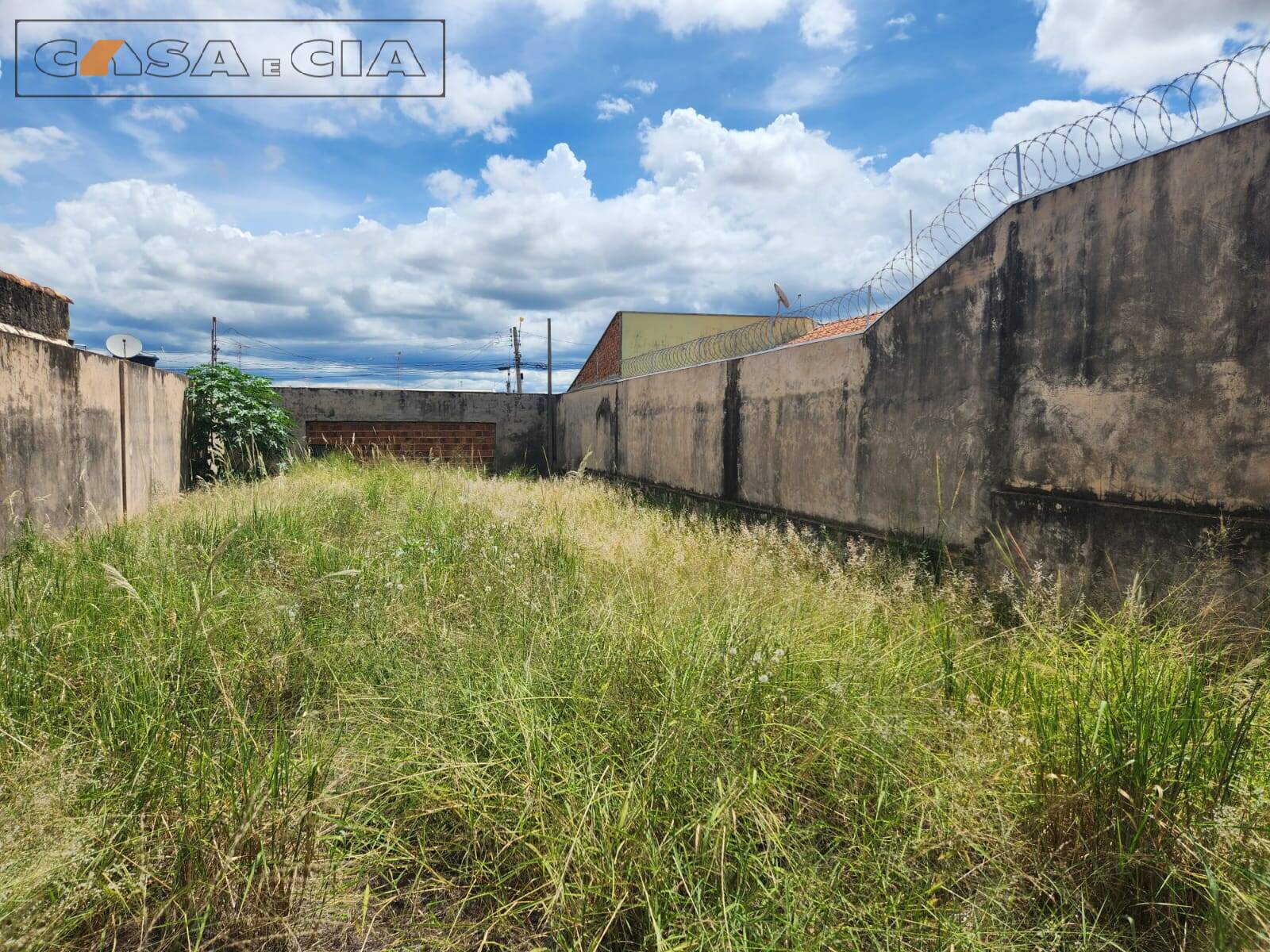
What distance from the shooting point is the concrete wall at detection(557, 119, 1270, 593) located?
3385 millimetres

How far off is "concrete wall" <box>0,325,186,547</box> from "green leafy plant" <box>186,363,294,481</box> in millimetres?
1476

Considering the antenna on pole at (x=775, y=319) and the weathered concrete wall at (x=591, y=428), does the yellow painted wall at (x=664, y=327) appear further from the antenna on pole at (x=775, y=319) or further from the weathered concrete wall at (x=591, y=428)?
the antenna on pole at (x=775, y=319)

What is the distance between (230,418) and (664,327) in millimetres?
13451

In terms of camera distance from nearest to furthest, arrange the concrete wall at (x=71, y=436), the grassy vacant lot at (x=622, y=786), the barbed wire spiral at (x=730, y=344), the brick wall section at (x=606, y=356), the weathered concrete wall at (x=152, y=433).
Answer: the grassy vacant lot at (x=622, y=786) < the concrete wall at (x=71, y=436) < the weathered concrete wall at (x=152, y=433) < the barbed wire spiral at (x=730, y=344) < the brick wall section at (x=606, y=356)

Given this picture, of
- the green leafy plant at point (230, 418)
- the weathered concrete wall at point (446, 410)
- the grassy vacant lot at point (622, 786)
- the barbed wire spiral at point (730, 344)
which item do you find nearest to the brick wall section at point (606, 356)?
the weathered concrete wall at point (446, 410)

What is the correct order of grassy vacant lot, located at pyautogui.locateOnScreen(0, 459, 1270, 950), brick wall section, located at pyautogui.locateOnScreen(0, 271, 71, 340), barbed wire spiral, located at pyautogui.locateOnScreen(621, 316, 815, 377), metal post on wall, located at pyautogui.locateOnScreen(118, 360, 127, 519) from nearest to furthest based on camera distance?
1. grassy vacant lot, located at pyautogui.locateOnScreen(0, 459, 1270, 950)
2. brick wall section, located at pyautogui.locateOnScreen(0, 271, 71, 340)
3. metal post on wall, located at pyautogui.locateOnScreen(118, 360, 127, 519)
4. barbed wire spiral, located at pyautogui.locateOnScreen(621, 316, 815, 377)

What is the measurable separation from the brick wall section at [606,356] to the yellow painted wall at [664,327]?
0.65ft

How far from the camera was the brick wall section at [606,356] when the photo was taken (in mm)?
20109

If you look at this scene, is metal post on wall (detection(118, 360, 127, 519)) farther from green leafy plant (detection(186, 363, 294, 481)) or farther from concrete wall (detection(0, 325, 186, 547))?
green leafy plant (detection(186, 363, 294, 481))

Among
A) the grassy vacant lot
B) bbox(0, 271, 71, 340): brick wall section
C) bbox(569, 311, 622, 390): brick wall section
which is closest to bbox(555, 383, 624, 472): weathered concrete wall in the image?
bbox(569, 311, 622, 390): brick wall section

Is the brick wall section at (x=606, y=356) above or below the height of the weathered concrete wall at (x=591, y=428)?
above

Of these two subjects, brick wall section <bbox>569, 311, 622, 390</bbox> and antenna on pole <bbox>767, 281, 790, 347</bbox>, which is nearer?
antenna on pole <bbox>767, 281, 790, 347</bbox>

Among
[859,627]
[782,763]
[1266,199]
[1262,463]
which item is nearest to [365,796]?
[782,763]

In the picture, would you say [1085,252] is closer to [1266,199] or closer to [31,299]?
[1266,199]
